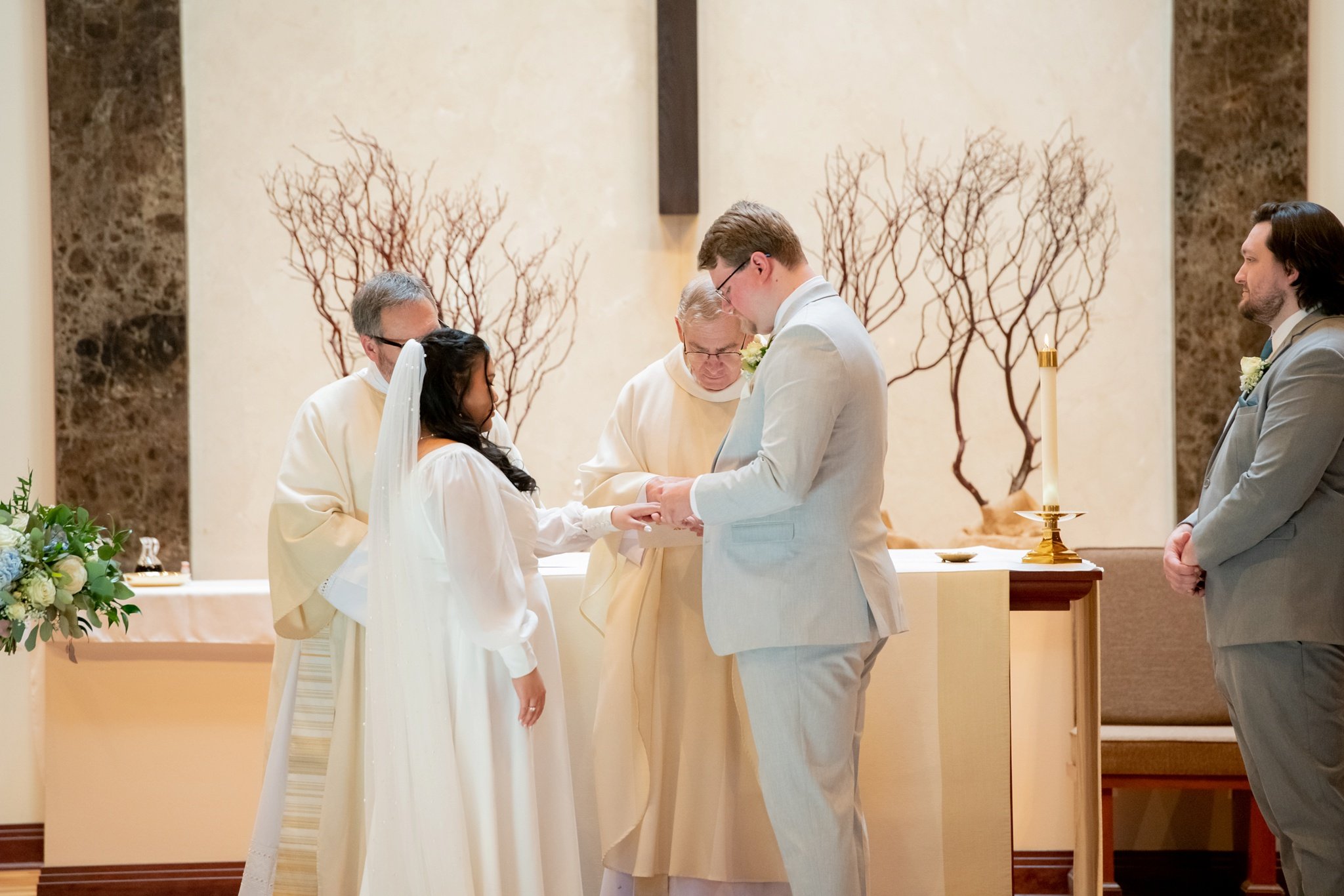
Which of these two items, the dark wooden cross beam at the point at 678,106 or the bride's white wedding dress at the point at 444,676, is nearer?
the bride's white wedding dress at the point at 444,676

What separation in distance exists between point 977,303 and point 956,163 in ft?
1.95

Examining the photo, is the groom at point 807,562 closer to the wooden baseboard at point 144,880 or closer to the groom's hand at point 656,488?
the groom's hand at point 656,488

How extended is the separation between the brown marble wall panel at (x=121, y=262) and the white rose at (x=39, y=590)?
77.7 inches

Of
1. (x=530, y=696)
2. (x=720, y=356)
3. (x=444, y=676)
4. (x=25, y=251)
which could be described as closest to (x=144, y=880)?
(x=444, y=676)

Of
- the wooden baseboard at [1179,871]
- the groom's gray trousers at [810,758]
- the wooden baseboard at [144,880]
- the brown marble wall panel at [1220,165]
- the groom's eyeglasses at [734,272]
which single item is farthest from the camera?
the brown marble wall panel at [1220,165]

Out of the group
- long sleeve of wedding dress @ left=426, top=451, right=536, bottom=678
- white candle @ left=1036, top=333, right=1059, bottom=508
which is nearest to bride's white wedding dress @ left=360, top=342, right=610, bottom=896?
long sleeve of wedding dress @ left=426, top=451, right=536, bottom=678

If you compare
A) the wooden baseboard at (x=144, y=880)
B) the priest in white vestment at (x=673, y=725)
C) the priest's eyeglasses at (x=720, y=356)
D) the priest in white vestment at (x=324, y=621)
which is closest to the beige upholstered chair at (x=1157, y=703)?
the priest in white vestment at (x=673, y=725)

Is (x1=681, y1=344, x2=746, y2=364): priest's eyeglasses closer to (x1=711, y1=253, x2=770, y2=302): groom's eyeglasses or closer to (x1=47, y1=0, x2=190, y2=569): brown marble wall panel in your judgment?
(x1=711, y1=253, x2=770, y2=302): groom's eyeglasses

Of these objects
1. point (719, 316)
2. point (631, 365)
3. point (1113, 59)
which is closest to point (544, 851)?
point (719, 316)

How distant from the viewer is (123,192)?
4781 mm

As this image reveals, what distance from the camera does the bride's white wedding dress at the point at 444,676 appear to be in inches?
102

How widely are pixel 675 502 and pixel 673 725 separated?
881 millimetres

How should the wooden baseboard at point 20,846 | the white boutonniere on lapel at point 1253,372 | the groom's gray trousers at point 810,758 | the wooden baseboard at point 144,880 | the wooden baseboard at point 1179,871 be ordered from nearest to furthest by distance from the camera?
the groom's gray trousers at point 810,758
the white boutonniere on lapel at point 1253,372
the wooden baseboard at point 144,880
the wooden baseboard at point 1179,871
the wooden baseboard at point 20,846

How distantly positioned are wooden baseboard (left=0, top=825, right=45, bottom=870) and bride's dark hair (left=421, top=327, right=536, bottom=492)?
3.07 meters
